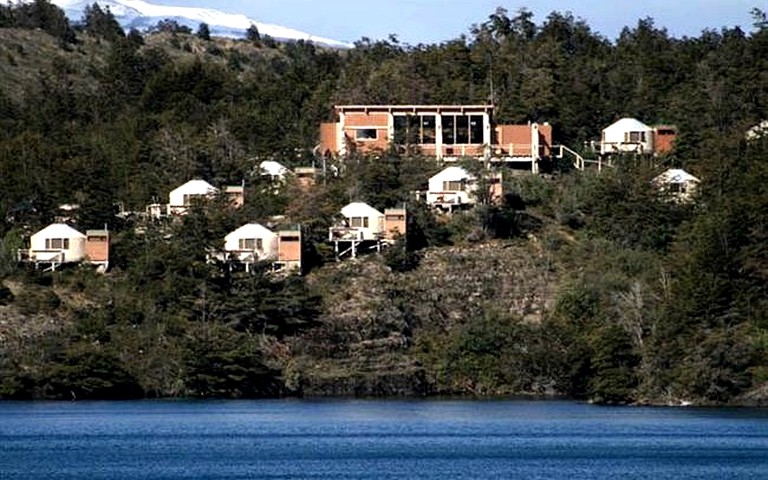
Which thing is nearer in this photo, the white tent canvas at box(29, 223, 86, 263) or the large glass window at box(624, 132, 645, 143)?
the white tent canvas at box(29, 223, 86, 263)

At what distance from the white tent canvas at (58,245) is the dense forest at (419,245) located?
1.34 metres

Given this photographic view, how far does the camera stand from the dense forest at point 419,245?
97688 mm

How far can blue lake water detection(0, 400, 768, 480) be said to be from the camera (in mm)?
66938

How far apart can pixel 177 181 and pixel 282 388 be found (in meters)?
24.5

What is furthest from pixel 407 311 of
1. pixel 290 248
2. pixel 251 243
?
pixel 251 243

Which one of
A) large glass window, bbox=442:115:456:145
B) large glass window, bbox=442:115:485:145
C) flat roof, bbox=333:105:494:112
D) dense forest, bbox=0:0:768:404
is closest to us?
dense forest, bbox=0:0:768:404

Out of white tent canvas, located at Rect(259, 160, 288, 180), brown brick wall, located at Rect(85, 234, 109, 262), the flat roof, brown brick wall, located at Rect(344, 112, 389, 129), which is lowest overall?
brown brick wall, located at Rect(85, 234, 109, 262)

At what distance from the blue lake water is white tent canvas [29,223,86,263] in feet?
55.6

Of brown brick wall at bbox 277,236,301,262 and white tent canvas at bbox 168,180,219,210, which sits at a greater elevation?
white tent canvas at bbox 168,180,219,210

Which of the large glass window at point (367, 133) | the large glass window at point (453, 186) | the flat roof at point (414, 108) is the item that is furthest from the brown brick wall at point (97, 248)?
the large glass window at point (367, 133)

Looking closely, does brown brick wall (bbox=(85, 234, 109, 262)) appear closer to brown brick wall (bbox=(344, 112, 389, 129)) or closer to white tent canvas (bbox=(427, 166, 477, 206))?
white tent canvas (bbox=(427, 166, 477, 206))

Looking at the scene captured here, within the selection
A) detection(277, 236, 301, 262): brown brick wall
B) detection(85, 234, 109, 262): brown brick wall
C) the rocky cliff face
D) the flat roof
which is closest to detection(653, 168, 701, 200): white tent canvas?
the rocky cliff face

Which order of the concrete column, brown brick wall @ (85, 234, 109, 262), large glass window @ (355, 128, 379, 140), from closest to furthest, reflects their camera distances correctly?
brown brick wall @ (85, 234, 109, 262) → the concrete column → large glass window @ (355, 128, 379, 140)

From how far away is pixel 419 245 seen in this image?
114 metres
